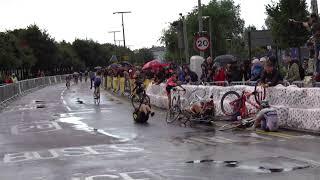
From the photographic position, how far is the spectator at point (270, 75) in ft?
49.9

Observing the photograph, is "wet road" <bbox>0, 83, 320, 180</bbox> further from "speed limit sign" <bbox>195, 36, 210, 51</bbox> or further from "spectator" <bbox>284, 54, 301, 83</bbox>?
"speed limit sign" <bbox>195, 36, 210, 51</bbox>

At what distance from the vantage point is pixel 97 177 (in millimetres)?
9000

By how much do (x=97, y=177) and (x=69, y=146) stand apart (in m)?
4.41

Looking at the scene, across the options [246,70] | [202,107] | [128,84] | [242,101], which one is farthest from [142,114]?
[128,84]

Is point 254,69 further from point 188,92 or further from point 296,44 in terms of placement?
point 296,44

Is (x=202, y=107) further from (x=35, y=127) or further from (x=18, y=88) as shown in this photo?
(x=18, y=88)

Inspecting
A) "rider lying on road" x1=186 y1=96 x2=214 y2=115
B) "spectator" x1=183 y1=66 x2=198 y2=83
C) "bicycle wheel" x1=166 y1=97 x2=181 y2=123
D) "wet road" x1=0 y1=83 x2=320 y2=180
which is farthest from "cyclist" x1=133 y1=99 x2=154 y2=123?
"spectator" x1=183 y1=66 x2=198 y2=83

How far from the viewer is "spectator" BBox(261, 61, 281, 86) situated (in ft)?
49.9

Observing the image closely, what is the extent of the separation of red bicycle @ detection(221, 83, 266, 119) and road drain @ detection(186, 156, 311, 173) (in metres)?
5.48

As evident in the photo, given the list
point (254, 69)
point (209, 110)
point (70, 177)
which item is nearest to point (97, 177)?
point (70, 177)

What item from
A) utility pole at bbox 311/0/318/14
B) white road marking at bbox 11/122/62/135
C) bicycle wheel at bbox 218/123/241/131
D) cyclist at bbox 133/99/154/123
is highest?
utility pole at bbox 311/0/318/14

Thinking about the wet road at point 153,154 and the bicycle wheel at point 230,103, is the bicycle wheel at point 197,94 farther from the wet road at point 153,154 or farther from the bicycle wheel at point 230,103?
the wet road at point 153,154

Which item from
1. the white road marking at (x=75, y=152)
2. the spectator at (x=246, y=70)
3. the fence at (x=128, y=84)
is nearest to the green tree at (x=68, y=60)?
the fence at (x=128, y=84)

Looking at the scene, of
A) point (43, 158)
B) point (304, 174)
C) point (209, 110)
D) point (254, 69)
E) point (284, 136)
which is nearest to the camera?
point (304, 174)
